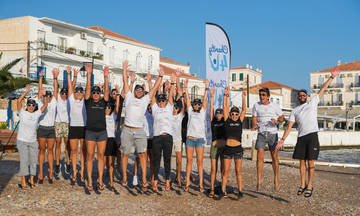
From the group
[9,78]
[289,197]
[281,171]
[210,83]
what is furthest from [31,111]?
[9,78]

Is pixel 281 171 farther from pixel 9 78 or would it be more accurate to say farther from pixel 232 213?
pixel 9 78

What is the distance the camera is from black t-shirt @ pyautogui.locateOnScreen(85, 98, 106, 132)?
741cm

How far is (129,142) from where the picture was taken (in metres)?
7.58

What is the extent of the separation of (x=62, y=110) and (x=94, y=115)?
173 cm

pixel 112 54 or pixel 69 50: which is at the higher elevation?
pixel 112 54

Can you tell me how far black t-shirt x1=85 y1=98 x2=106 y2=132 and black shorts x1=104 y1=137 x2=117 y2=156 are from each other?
905 millimetres

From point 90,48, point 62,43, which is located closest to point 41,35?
point 62,43

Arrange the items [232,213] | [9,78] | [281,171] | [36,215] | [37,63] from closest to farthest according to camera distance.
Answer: [36,215]
[232,213]
[281,171]
[9,78]
[37,63]

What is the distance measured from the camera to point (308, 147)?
7469 millimetres

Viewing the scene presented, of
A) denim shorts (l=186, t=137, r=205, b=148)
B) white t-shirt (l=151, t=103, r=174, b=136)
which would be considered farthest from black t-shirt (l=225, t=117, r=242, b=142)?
white t-shirt (l=151, t=103, r=174, b=136)

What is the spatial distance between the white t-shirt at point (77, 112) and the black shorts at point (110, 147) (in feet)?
2.25

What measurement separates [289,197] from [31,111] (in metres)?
5.85

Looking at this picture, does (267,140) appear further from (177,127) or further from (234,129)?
(177,127)

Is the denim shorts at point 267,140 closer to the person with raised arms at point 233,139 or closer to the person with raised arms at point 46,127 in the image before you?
the person with raised arms at point 233,139
